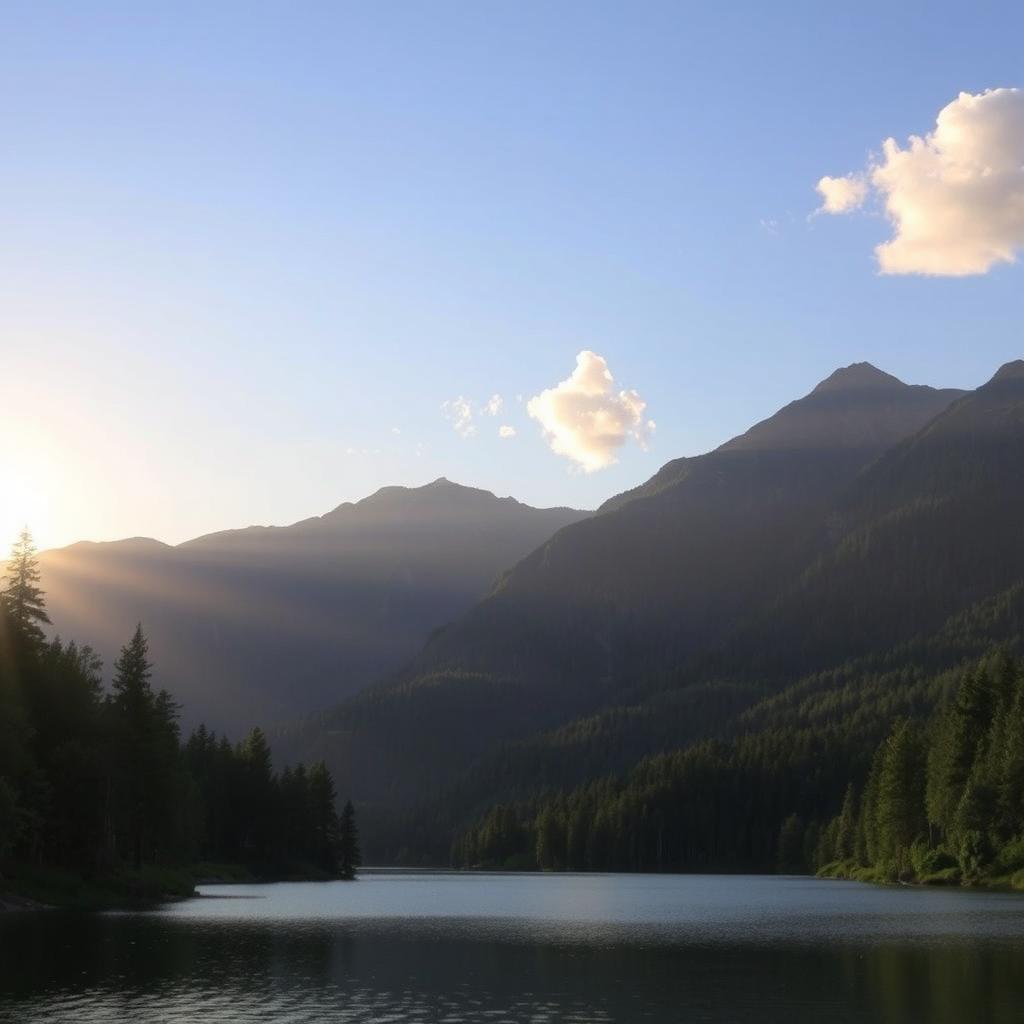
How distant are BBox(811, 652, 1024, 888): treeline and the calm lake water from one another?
64.2 ft

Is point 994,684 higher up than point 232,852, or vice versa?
point 994,684

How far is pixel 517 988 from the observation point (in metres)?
54.0

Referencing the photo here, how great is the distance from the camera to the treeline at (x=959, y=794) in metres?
125

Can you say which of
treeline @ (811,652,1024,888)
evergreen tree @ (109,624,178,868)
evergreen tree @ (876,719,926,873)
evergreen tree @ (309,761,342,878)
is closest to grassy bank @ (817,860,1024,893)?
treeline @ (811,652,1024,888)

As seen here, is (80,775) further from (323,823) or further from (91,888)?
(323,823)

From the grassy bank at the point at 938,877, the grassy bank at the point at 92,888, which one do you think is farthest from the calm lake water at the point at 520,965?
the grassy bank at the point at 938,877

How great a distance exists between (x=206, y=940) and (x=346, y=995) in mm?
23564

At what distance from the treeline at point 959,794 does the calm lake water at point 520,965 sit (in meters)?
19.6

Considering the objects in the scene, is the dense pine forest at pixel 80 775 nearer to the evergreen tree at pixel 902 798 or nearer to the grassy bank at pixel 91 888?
the grassy bank at pixel 91 888

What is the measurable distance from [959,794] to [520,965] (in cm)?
8352

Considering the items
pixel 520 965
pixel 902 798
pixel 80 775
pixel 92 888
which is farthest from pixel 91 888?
pixel 902 798

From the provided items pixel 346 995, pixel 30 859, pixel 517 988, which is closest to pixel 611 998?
pixel 517 988

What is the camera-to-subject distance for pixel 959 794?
135625 mm

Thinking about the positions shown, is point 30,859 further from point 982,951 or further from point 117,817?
point 982,951
